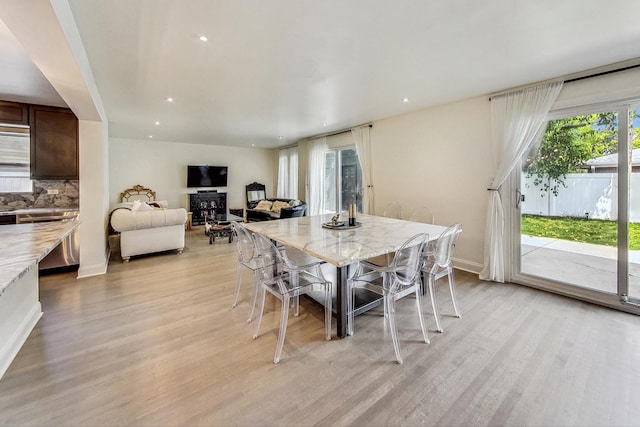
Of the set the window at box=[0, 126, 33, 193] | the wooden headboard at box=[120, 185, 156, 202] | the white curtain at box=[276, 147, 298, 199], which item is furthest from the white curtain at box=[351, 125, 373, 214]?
the wooden headboard at box=[120, 185, 156, 202]

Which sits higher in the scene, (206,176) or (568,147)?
(206,176)

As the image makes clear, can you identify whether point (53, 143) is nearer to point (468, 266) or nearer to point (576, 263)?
point (468, 266)

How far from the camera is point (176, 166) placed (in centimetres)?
777

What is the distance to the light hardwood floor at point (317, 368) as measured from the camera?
5.11 feet

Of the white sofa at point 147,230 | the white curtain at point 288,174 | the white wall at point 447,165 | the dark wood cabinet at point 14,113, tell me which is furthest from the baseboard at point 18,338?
the white curtain at point 288,174

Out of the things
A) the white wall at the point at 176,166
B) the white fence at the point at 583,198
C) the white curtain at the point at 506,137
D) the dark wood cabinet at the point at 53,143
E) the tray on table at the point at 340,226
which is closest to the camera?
the white fence at the point at 583,198

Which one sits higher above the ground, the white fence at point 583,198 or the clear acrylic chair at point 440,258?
the white fence at point 583,198

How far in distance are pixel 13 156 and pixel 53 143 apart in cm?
49

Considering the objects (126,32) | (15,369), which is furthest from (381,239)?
(15,369)

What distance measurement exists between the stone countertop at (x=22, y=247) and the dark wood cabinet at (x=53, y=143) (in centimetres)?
226

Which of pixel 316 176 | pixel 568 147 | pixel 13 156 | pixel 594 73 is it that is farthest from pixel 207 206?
pixel 594 73

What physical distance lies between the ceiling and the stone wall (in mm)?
1375

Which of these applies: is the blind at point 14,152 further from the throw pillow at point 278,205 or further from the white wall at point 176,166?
the throw pillow at point 278,205

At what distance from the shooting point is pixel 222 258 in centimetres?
468
